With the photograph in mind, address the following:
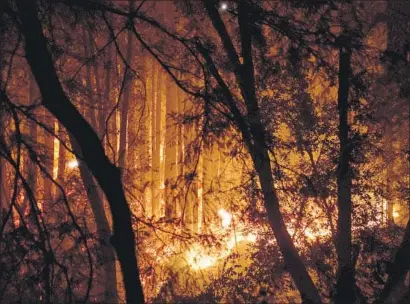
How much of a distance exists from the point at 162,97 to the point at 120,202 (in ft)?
96.8

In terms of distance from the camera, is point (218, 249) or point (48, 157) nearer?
point (48, 157)

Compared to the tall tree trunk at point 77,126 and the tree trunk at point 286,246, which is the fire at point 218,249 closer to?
the tree trunk at point 286,246

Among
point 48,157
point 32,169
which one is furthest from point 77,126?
point 32,169

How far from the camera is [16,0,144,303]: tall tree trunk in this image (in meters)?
3.34

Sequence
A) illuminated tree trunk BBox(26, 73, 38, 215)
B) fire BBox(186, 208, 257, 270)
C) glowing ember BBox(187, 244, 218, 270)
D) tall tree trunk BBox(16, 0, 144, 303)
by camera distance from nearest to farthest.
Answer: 1. tall tree trunk BBox(16, 0, 144, 303)
2. glowing ember BBox(187, 244, 218, 270)
3. fire BBox(186, 208, 257, 270)
4. illuminated tree trunk BBox(26, 73, 38, 215)

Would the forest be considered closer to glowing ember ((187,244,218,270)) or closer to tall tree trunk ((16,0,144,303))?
tall tree trunk ((16,0,144,303))

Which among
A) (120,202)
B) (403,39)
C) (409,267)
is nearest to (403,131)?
(403,39)

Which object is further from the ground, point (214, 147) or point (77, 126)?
point (214, 147)

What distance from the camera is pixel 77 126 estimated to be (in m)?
→ 3.35

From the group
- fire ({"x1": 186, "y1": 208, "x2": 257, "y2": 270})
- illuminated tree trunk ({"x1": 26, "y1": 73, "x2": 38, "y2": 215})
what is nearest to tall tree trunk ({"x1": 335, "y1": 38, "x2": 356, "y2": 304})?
Answer: fire ({"x1": 186, "y1": 208, "x2": 257, "y2": 270})

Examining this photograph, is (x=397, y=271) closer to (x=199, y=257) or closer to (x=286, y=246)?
(x=286, y=246)

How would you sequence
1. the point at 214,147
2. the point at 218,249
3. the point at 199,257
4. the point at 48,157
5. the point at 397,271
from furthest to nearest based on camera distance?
the point at 199,257 < the point at 397,271 < the point at 218,249 < the point at 214,147 < the point at 48,157

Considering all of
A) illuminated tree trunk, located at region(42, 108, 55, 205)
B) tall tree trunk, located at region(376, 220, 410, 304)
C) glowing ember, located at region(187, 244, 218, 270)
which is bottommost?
tall tree trunk, located at region(376, 220, 410, 304)

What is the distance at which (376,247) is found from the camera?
30.2 ft
